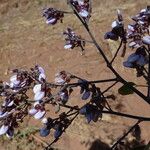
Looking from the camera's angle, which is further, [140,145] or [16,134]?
[16,134]

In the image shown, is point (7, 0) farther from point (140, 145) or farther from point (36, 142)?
point (140, 145)

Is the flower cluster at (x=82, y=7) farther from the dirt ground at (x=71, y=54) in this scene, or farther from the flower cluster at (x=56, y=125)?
the dirt ground at (x=71, y=54)

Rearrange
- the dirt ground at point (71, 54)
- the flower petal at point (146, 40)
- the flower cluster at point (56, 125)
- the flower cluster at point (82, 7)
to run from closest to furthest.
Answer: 1. the flower petal at point (146, 40)
2. the flower cluster at point (56, 125)
3. the flower cluster at point (82, 7)
4. the dirt ground at point (71, 54)

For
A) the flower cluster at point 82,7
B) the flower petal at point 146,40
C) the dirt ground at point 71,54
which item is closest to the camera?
A: the flower petal at point 146,40

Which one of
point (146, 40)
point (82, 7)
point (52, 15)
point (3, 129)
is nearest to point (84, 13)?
point (82, 7)

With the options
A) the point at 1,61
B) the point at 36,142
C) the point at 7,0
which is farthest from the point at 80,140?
the point at 7,0

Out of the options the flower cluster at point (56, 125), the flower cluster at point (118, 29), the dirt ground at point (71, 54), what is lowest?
the dirt ground at point (71, 54)

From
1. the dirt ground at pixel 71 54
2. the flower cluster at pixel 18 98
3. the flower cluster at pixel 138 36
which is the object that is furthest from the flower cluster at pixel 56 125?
the dirt ground at pixel 71 54
